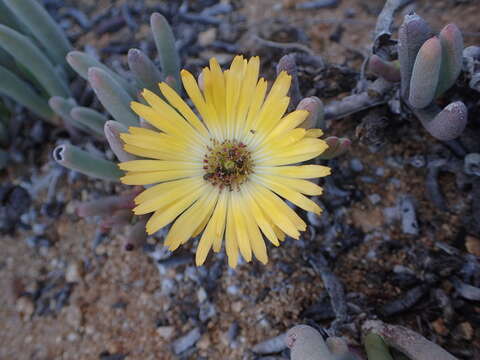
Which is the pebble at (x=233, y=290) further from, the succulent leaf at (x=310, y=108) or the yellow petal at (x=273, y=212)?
the succulent leaf at (x=310, y=108)

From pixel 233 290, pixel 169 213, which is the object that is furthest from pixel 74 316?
pixel 169 213

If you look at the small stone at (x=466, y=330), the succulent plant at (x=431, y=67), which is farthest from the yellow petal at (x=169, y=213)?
Answer: the small stone at (x=466, y=330)

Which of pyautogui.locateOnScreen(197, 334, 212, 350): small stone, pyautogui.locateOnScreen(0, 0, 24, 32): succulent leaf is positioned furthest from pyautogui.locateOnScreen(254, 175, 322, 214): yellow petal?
pyautogui.locateOnScreen(0, 0, 24, 32): succulent leaf

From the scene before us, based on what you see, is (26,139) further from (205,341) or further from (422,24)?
(422,24)

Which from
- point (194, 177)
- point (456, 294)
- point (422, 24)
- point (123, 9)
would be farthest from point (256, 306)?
point (123, 9)

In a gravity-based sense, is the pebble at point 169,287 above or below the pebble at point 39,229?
below
